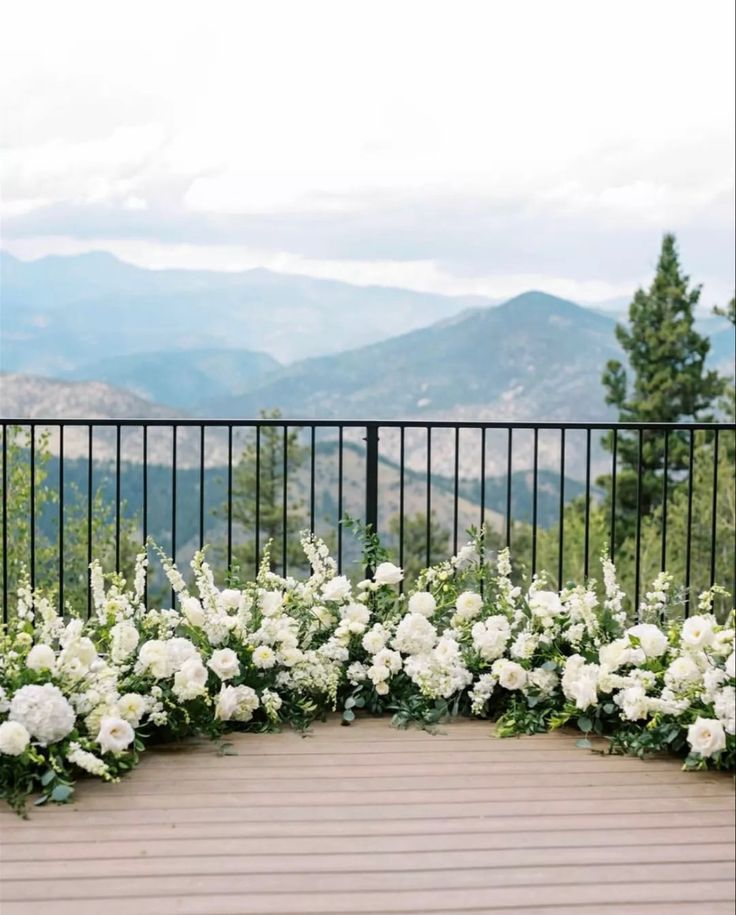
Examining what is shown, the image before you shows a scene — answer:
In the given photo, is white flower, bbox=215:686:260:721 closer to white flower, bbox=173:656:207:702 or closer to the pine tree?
white flower, bbox=173:656:207:702

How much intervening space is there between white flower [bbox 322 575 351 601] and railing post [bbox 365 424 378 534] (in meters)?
0.26

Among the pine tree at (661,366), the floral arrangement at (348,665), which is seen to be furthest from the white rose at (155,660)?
the pine tree at (661,366)

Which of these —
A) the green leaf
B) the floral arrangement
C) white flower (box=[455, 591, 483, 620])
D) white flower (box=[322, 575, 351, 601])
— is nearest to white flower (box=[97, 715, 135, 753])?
the floral arrangement

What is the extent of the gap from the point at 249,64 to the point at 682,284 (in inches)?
1051

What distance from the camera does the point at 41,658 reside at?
9.62 feet

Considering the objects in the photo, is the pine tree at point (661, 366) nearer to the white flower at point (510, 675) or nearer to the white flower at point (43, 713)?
the white flower at point (510, 675)

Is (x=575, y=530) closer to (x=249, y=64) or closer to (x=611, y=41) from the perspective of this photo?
(x=611, y=41)

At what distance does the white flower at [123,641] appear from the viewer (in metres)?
3.12

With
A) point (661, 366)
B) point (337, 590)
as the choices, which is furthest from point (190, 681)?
point (661, 366)

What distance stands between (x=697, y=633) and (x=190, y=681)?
56.1 inches

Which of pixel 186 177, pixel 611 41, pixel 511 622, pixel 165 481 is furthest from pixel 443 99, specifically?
pixel 511 622

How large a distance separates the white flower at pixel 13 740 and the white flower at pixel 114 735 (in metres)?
0.19

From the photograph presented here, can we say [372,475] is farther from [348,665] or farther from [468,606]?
[348,665]

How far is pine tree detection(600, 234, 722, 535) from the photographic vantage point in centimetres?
2923
